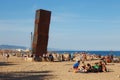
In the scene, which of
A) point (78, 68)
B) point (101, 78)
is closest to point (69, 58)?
point (78, 68)

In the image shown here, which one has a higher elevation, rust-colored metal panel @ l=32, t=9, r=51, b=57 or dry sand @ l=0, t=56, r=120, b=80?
rust-colored metal panel @ l=32, t=9, r=51, b=57

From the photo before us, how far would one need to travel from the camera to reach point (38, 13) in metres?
42.7

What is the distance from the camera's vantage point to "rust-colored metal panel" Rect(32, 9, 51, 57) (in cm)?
4259

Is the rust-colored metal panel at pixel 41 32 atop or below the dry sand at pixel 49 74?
atop

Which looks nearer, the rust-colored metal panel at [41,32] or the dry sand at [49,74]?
the dry sand at [49,74]

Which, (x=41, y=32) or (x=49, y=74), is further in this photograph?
(x=41, y=32)

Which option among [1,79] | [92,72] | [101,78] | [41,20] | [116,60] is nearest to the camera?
[1,79]

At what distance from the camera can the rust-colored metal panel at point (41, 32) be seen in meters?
42.6

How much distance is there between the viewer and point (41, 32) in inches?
1683

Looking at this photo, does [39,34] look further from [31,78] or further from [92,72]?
[31,78]

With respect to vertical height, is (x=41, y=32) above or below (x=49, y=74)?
above

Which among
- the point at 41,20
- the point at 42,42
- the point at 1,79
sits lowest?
the point at 1,79

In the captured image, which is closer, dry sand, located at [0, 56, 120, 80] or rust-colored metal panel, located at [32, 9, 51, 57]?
dry sand, located at [0, 56, 120, 80]

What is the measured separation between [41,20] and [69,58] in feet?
31.2
